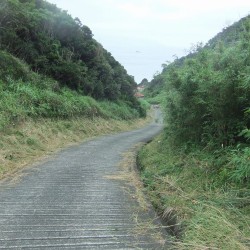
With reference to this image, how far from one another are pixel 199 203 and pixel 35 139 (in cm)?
903

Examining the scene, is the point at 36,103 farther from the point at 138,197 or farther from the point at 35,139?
the point at 138,197

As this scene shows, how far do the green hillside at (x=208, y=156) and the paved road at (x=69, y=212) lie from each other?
65cm

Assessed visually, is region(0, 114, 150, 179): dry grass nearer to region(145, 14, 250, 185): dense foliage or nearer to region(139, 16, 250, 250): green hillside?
region(139, 16, 250, 250): green hillside

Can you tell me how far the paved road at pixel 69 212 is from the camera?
495 centimetres

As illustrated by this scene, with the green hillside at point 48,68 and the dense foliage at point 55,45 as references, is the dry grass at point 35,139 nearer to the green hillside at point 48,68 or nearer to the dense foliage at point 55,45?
the green hillside at point 48,68

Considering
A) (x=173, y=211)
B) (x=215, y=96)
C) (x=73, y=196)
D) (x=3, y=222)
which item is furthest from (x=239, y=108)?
(x=3, y=222)

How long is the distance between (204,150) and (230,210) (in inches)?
136

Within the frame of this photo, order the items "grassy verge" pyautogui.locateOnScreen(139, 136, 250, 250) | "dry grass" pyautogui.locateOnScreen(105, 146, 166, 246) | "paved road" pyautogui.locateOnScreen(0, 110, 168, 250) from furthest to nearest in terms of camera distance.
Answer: "dry grass" pyautogui.locateOnScreen(105, 146, 166, 246)
"paved road" pyautogui.locateOnScreen(0, 110, 168, 250)
"grassy verge" pyautogui.locateOnScreen(139, 136, 250, 250)

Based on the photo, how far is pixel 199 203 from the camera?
5898 millimetres

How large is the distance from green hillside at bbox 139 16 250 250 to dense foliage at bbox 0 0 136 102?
11.5m

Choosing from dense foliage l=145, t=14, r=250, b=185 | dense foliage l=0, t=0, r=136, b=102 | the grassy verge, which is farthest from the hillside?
dense foliage l=145, t=14, r=250, b=185

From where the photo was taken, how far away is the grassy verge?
450 centimetres

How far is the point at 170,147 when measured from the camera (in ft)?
38.6

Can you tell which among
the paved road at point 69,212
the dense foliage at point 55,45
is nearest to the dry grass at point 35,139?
the paved road at point 69,212
